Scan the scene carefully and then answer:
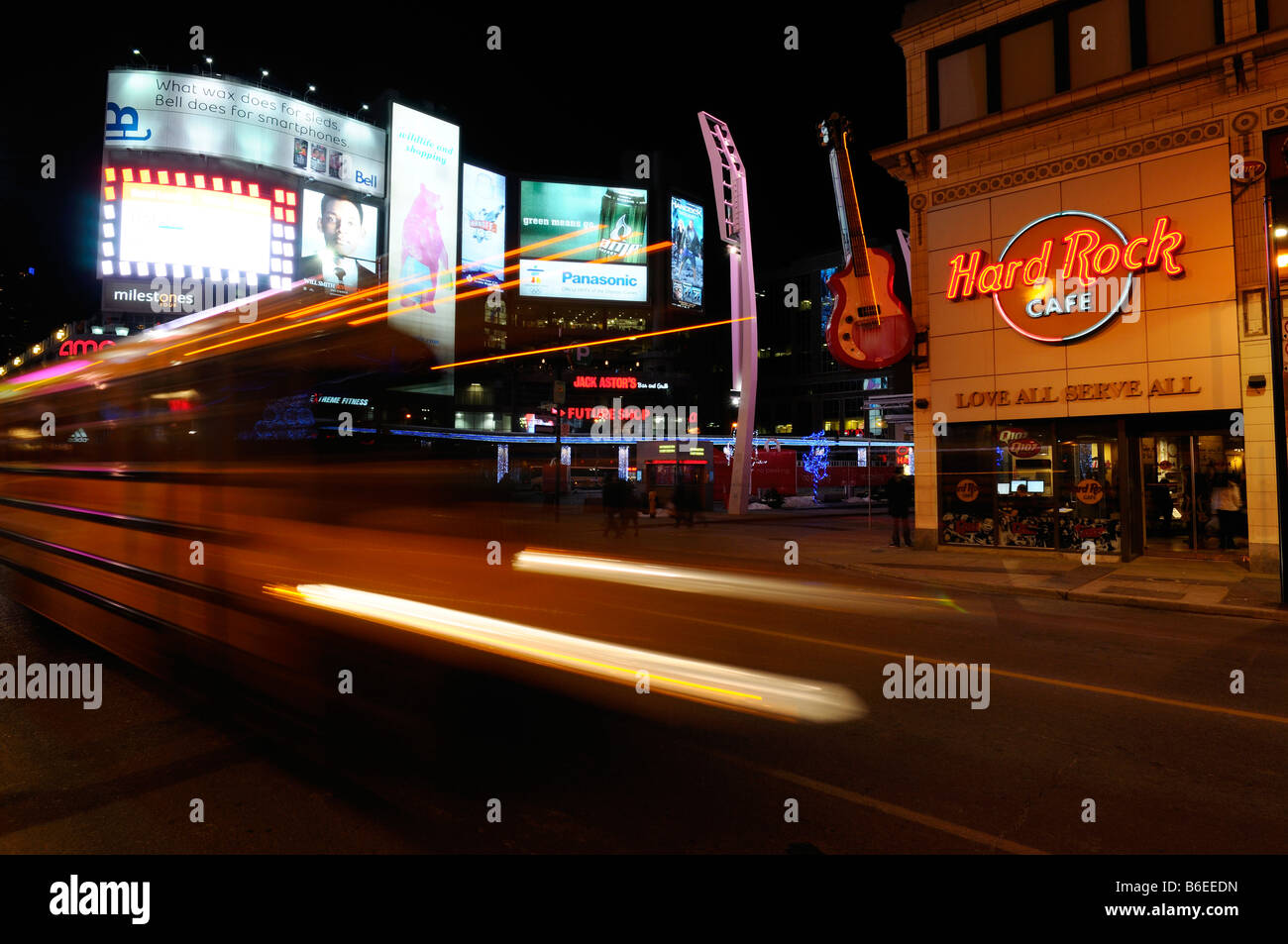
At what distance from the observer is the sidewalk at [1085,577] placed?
10745 mm

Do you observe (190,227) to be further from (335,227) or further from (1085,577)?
(1085,577)

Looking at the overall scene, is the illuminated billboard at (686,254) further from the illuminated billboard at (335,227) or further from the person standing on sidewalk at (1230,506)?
the person standing on sidewalk at (1230,506)

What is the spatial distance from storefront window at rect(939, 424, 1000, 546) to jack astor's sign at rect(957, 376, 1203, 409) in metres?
0.64

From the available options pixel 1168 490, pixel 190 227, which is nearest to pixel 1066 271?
pixel 1168 490

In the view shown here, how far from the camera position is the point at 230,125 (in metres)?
39.3

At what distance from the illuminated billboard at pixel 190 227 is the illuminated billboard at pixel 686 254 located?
40734mm

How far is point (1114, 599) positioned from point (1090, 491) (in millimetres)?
5369

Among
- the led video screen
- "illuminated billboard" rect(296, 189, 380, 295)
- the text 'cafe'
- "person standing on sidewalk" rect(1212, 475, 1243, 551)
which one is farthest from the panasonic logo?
"person standing on sidewalk" rect(1212, 475, 1243, 551)

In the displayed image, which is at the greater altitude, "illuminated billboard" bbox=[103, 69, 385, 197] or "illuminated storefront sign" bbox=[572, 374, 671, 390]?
"illuminated billboard" bbox=[103, 69, 385, 197]

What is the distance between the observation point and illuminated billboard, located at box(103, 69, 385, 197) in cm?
3744

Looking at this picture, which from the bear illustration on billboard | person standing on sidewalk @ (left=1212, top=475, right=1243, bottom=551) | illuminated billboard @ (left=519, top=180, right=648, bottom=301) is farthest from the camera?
illuminated billboard @ (left=519, top=180, right=648, bottom=301)

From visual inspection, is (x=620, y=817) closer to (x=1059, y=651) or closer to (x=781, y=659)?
(x=781, y=659)

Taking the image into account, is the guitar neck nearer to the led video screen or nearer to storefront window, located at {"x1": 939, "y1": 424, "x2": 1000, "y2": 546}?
storefront window, located at {"x1": 939, "y1": 424, "x2": 1000, "y2": 546}

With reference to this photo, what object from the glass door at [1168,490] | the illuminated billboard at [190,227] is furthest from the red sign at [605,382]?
the glass door at [1168,490]
